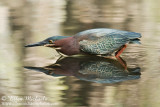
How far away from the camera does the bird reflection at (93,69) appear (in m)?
5.85

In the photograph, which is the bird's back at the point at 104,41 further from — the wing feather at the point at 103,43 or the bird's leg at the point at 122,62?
the bird's leg at the point at 122,62

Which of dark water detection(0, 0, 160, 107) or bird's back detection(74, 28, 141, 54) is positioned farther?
bird's back detection(74, 28, 141, 54)

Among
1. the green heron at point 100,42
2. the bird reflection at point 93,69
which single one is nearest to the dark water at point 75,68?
the bird reflection at point 93,69

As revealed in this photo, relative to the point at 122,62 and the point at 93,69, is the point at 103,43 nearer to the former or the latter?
the point at 122,62

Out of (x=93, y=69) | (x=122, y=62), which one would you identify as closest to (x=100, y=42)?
(x=122, y=62)

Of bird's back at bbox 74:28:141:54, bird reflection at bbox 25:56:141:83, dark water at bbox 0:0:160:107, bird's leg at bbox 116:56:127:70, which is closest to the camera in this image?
dark water at bbox 0:0:160:107

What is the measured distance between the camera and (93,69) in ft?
20.6

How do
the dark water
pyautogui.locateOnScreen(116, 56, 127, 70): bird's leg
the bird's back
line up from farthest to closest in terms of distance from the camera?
the bird's back < pyautogui.locateOnScreen(116, 56, 127, 70): bird's leg < the dark water

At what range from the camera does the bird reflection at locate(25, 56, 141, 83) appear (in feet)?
19.2

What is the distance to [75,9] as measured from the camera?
12289mm

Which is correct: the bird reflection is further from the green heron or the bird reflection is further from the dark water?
the green heron

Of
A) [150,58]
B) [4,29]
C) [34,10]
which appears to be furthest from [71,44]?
[34,10]

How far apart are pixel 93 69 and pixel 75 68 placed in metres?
0.31

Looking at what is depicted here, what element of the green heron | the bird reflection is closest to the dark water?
the bird reflection
